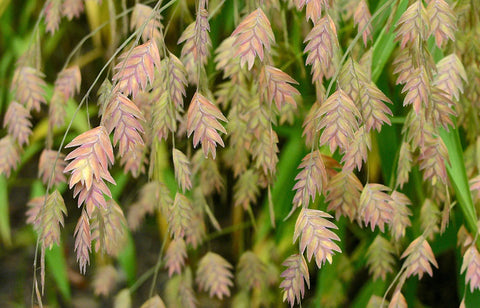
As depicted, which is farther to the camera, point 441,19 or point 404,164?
point 404,164

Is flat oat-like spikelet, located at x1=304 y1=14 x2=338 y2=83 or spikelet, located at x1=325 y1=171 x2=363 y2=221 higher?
flat oat-like spikelet, located at x1=304 y1=14 x2=338 y2=83

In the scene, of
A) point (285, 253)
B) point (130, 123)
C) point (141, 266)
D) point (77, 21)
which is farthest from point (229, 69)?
point (77, 21)

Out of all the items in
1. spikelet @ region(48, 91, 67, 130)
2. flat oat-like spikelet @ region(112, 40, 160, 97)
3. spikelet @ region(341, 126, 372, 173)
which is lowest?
spikelet @ region(48, 91, 67, 130)

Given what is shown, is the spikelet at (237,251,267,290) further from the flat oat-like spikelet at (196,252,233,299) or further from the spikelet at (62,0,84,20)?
the spikelet at (62,0,84,20)

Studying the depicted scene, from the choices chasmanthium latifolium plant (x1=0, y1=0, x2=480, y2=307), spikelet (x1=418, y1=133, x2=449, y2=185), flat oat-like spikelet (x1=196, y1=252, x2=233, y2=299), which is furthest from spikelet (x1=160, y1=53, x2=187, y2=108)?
flat oat-like spikelet (x1=196, y1=252, x2=233, y2=299)

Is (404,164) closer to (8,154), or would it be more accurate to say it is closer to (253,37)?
(253,37)

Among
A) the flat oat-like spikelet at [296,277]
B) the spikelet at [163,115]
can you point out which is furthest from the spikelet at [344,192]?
the spikelet at [163,115]

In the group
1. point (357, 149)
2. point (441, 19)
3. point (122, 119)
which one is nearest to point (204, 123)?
point (122, 119)
